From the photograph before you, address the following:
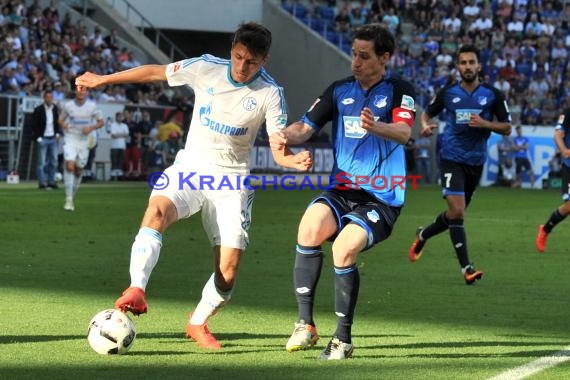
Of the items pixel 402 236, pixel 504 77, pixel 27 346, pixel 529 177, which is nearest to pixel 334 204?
pixel 27 346

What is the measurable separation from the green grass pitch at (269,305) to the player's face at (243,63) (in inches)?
71.0

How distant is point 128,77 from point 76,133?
585 inches

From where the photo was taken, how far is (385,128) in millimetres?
7887

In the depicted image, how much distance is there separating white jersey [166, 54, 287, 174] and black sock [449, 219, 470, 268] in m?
5.28

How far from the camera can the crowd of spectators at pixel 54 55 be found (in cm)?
3331

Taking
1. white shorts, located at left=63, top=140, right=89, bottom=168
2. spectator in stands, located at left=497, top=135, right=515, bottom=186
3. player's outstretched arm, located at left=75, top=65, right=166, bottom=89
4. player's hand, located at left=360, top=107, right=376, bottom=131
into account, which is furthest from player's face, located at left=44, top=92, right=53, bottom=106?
player's hand, located at left=360, top=107, right=376, bottom=131

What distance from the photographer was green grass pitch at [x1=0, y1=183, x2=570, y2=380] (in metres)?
7.49

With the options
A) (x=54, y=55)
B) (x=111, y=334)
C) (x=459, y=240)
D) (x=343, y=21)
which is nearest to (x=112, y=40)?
(x=54, y=55)

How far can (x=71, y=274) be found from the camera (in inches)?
515

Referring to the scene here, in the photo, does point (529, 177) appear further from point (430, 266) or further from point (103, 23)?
point (430, 266)

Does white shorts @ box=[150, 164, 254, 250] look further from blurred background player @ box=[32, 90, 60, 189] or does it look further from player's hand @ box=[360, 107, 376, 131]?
blurred background player @ box=[32, 90, 60, 189]

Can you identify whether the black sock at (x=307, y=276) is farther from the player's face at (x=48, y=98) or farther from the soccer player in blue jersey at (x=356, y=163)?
the player's face at (x=48, y=98)

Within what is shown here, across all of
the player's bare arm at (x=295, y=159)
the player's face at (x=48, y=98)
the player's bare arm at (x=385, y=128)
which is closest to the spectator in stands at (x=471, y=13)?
the player's face at (x=48, y=98)

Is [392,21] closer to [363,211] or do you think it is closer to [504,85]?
[504,85]
